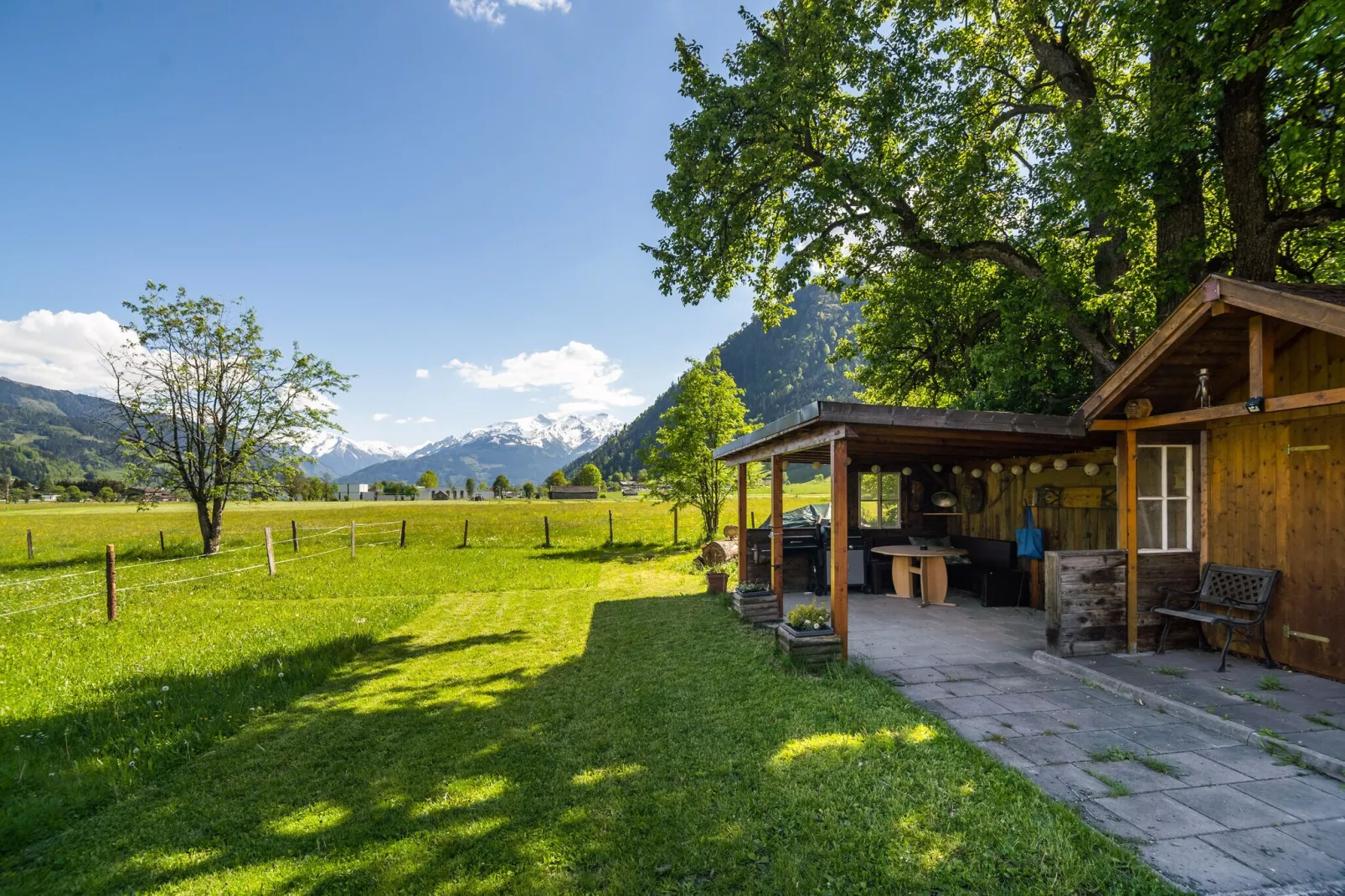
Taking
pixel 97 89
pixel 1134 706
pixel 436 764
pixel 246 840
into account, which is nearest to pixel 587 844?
pixel 436 764

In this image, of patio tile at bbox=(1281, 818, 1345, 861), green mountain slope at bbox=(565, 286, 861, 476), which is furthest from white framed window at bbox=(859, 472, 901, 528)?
green mountain slope at bbox=(565, 286, 861, 476)

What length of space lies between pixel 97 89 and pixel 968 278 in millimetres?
14894

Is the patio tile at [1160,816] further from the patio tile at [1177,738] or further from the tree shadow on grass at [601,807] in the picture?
the patio tile at [1177,738]

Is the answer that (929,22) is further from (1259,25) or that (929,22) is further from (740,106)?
(1259,25)

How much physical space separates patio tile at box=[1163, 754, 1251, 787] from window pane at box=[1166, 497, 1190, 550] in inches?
126

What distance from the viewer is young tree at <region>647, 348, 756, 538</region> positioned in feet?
58.3

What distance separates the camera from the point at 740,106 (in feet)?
29.5

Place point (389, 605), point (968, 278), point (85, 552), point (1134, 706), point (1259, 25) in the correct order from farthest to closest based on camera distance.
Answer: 1. point (85, 552)
2. point (968, 278)
3. point (389, 605)
4. point (1259, 25)
5. point (1134, 706)

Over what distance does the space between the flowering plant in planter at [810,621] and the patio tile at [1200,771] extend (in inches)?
108

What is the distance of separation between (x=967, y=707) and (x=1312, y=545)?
11.2 feet

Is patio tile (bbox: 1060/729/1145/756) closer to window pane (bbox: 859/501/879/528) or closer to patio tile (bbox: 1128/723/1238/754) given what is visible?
patio tile (bbox: 1128/723/1238/754)

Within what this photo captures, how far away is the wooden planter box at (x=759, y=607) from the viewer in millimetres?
8008

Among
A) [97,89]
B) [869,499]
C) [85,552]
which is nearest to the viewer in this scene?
[97,89]

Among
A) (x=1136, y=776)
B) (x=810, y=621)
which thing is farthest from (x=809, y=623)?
(x=1136, y=776)
